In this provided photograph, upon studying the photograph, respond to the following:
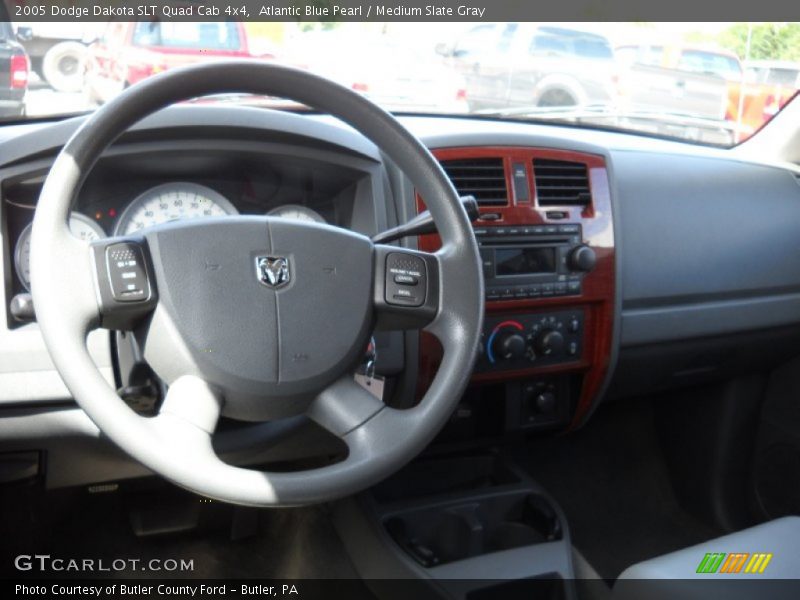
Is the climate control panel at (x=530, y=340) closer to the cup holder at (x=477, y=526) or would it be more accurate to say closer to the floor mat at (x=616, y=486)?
the cup holder at (x=477, y=526)

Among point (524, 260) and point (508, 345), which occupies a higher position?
point (524, 260)

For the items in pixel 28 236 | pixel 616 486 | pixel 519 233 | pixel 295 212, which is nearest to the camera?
pixel 28 236

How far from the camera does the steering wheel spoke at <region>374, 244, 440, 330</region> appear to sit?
1387 mm

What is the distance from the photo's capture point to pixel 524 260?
6.72 feet

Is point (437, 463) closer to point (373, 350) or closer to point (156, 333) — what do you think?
point (373, 350)

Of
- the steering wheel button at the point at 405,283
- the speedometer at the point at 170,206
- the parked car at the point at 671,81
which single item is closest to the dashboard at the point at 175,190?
the speedometer at the point at 170,206

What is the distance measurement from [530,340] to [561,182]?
38 cm

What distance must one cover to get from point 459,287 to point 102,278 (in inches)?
21.2

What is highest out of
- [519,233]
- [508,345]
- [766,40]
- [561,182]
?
[766,40]

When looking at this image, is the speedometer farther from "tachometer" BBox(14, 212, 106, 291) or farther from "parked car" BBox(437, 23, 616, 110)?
"parked car" BBox(437, 23, 616, 110)

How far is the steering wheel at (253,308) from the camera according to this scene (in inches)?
46.4

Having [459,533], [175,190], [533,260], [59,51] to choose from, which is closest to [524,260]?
[533,260]

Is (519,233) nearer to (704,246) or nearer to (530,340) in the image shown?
(530,340)

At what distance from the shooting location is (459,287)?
1407 mm
